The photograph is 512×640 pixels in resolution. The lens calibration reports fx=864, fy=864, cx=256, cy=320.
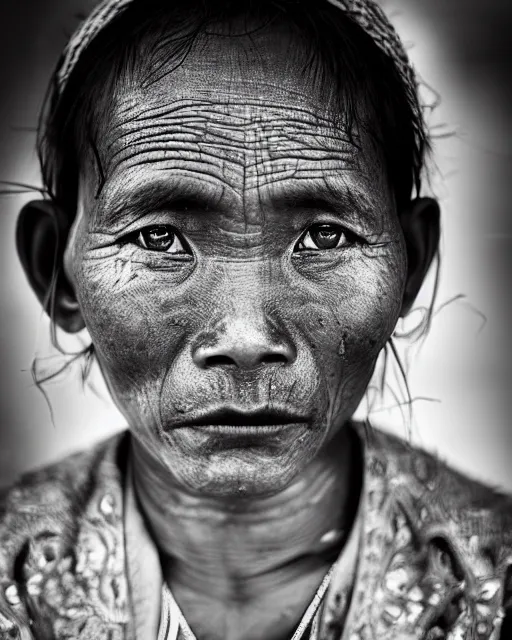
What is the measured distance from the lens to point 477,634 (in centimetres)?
162

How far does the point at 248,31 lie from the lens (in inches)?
59.1

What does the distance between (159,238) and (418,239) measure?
57cm

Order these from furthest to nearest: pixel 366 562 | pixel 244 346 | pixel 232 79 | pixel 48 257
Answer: pixel 48 257, pixel 366 562, pixel 232 79, pixel 244 346

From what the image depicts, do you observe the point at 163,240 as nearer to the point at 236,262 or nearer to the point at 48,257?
the point at 236,262

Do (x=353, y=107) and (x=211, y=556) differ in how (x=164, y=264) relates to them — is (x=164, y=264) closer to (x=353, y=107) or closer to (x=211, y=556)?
(x=353, y=107)

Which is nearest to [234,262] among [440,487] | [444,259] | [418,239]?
[418,239]

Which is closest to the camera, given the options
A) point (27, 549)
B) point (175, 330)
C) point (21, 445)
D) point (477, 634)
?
point (175, 330)

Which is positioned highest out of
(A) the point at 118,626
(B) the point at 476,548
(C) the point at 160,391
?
(C) the point at 160,391

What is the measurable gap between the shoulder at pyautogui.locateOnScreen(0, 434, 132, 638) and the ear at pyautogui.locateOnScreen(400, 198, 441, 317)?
70 centimetres

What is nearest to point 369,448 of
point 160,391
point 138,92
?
point 160,391

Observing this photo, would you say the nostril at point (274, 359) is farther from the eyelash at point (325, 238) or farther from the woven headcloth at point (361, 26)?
the woven headcloth at point (361, 26)

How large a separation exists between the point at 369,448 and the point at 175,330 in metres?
0.58

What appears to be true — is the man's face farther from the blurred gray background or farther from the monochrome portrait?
the blurred gray background

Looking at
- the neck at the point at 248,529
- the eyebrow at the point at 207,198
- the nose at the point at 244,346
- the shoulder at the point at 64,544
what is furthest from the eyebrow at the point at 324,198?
the shoulder at the point at 64,544
